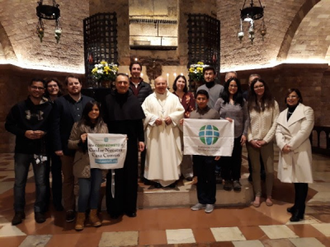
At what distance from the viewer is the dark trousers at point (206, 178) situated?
3422 millimetres

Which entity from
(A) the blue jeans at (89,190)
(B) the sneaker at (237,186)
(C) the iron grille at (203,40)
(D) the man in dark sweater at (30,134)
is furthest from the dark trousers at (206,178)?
(C) the iron grille at (203,40)

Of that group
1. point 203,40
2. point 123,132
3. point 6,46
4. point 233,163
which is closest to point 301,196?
point 233,163

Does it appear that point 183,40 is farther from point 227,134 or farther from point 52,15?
point 227,134

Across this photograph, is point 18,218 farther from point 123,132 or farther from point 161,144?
point 161,144

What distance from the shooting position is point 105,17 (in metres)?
8.64

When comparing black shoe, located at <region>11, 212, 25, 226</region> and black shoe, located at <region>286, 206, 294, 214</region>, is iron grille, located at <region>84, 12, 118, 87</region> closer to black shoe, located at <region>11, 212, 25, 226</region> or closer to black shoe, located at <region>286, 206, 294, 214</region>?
black shoe, located at <region>11, 212, 25, 226</region>

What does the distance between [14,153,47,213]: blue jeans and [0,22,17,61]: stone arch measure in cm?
739

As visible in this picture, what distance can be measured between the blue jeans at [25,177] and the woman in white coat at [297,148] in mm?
3154

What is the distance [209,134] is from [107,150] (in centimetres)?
141

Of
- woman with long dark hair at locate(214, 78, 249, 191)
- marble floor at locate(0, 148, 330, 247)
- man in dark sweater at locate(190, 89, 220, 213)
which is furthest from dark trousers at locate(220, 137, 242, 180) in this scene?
marble floor at locate(0, 148, 330, 247)

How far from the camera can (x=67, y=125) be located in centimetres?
320

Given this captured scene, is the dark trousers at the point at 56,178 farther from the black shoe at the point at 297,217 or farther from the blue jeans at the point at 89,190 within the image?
the black shoe at the point at 297,217

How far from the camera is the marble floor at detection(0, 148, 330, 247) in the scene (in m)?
2.72

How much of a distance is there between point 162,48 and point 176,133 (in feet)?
19.5
